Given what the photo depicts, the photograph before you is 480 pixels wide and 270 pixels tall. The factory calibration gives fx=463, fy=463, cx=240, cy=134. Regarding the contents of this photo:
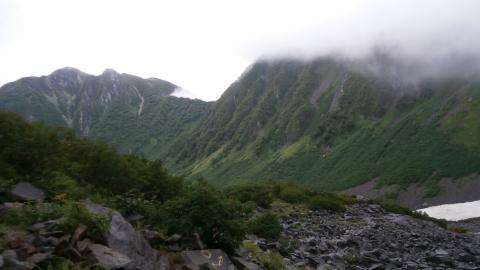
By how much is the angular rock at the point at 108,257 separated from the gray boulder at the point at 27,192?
5.64 m

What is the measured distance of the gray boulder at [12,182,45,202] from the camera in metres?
15.4

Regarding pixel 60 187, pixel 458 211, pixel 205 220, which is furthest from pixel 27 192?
pixel 458 211

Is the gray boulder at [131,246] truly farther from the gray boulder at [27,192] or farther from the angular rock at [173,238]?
the gray boulder at [27,192]

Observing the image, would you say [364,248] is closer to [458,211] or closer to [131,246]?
[131,246]

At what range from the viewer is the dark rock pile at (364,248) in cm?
2216

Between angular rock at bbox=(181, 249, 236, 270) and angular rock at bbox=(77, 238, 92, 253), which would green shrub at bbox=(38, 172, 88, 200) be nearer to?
angular rock at bbox=(181, 249, 236, 270)

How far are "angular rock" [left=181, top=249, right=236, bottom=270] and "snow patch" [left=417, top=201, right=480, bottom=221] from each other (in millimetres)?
101528

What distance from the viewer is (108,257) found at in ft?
34.2

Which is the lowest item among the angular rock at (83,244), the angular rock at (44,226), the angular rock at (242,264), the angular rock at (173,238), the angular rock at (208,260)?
the angular rock at (242,264)

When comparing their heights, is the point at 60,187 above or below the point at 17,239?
below

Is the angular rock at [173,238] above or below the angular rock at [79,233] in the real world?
below

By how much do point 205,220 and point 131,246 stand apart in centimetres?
385

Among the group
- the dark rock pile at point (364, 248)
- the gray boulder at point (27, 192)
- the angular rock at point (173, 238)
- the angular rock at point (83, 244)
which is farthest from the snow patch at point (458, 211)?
the angular rock at point (83, 244)

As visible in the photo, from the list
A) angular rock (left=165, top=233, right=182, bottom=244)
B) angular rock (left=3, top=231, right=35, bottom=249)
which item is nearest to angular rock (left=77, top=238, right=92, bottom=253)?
angular rock (left=3, top=231, right=35, bottom=249)
